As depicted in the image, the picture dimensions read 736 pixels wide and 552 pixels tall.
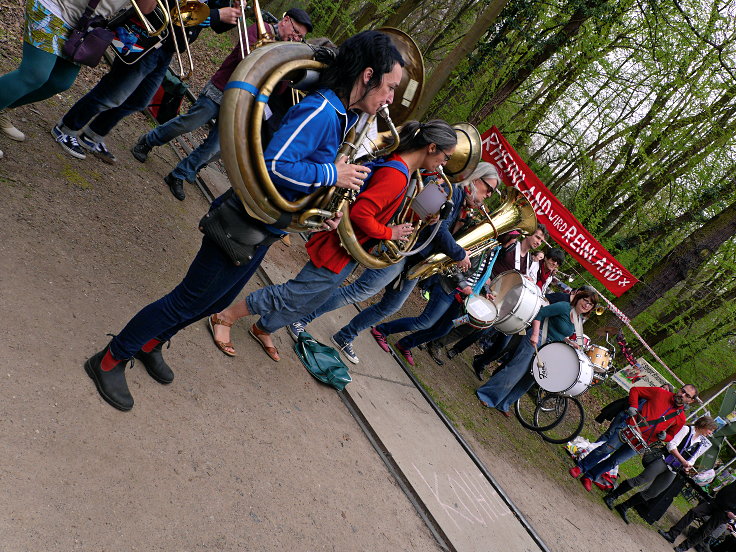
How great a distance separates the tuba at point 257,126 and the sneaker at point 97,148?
2880 mm

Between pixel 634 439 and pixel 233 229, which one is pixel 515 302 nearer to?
pixel 634 439

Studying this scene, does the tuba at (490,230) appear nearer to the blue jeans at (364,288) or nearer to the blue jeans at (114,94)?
the blue jeans at (364,288)

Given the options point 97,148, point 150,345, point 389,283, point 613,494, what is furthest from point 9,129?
point 613,494

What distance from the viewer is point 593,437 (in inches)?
346

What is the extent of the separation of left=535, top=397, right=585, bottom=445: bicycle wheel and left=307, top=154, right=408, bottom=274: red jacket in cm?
398

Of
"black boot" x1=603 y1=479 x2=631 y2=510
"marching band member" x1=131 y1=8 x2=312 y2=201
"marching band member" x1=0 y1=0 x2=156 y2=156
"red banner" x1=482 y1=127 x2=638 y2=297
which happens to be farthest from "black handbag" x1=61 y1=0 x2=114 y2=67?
"black boot" x1=603 y1=479 x2=631 y2=510

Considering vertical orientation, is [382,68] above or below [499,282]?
above

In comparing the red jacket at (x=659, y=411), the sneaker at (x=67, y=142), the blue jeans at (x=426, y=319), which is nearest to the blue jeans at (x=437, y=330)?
the blue jeans at (x=426, y=319)

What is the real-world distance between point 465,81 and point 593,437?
6742 millimetres

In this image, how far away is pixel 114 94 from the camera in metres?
4.09

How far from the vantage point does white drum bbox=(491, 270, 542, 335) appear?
18.4ft

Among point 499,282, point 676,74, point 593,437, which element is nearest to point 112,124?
point 499,282

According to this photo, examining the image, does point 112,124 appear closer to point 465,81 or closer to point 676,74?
point 465,81

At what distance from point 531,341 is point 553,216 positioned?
2.11 m
